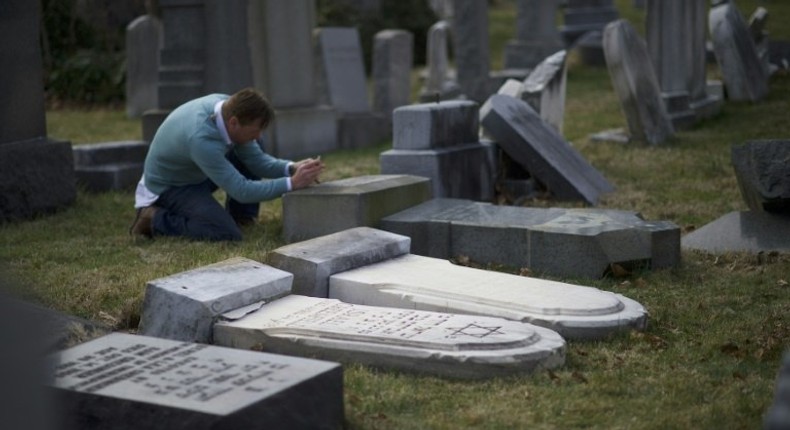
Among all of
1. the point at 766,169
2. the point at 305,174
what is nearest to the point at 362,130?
the point at 305,174

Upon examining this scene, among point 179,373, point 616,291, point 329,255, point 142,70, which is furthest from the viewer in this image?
point 142,70

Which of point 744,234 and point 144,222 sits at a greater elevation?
point 144,222

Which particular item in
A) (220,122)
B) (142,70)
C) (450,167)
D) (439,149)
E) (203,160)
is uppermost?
(220,122)

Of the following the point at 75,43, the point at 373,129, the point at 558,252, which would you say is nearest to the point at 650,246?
the point at 558,252

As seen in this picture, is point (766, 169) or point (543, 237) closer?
point (543, 237)

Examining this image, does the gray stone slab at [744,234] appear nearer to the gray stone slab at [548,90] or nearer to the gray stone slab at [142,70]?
the gray stone slab at [548,90]

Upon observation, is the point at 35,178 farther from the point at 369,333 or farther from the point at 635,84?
the point at 635,84

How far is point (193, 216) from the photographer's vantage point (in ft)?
23.2

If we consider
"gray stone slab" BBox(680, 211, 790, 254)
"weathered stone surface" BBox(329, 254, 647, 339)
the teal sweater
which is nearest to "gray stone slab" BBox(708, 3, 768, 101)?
"gray stone slab" BBox(680, 211, 790, 254)

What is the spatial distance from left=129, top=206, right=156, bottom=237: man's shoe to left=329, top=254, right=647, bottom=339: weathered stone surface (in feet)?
6.71

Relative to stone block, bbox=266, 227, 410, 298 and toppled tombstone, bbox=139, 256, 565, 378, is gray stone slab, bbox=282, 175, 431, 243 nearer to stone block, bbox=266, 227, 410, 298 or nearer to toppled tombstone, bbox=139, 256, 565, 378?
stone block, bbox=266, 227, 410, 298

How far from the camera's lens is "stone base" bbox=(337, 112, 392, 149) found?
497 inches

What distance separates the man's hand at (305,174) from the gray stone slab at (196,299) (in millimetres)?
1771

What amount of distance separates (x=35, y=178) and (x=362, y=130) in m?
5.34
